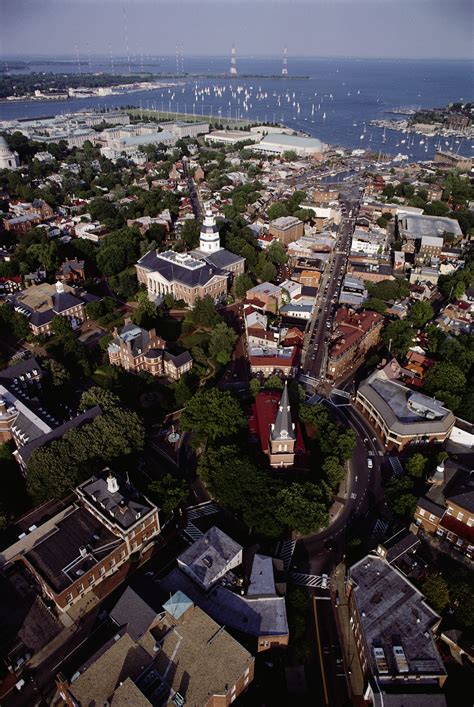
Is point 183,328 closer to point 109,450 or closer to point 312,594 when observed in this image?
point 109,450

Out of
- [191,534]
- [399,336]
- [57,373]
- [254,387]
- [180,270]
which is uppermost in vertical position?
[180,270]

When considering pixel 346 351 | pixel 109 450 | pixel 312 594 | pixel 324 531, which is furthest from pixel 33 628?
pixel 346 351

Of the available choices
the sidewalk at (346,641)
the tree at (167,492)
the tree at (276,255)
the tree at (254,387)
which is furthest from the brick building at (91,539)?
the tree at (276,255)

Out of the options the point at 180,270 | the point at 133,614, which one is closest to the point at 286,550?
the point at 133,614

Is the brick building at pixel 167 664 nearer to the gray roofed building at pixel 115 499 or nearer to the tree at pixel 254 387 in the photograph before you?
the gray roofed building at pixel 115 499

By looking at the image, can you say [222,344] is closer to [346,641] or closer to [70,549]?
[70,549]

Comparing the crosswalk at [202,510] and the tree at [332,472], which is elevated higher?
the tree at [332,472]

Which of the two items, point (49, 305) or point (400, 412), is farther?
point (49, 305)
